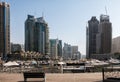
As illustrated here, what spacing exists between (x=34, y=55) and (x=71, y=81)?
16215cm

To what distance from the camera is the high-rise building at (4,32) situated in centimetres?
18662

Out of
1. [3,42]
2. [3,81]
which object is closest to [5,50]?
[3,42]

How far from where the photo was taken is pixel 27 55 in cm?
17712

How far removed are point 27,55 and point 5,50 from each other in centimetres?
1987

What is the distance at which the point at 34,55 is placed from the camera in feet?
598

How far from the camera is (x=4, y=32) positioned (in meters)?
190

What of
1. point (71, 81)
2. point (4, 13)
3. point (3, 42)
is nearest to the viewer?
point (71, 81)

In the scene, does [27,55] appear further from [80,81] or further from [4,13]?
[80,81]

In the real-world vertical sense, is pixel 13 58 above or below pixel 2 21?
below

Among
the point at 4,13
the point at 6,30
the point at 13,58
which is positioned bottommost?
the point at 13,58

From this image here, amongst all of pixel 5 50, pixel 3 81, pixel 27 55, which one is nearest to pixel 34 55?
pixel 27 55

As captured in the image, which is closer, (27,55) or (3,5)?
(27,55)

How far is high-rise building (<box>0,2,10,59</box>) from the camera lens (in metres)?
187

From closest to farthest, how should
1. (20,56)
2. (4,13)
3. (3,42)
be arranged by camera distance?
(20,56)
(3,42)
(4,13)
